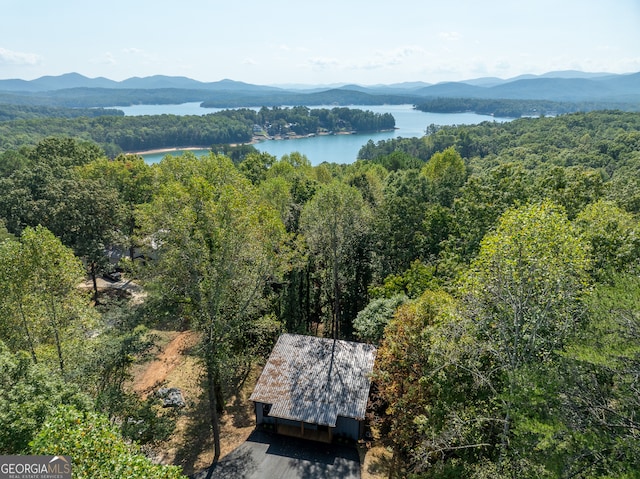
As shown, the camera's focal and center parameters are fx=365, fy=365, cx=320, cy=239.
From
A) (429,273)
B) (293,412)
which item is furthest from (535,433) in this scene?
(429,273)

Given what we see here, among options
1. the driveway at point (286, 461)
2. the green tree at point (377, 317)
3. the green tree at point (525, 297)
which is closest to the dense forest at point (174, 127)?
the driveway at point (286, 461)

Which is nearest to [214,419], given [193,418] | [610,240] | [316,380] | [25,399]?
[193,418]

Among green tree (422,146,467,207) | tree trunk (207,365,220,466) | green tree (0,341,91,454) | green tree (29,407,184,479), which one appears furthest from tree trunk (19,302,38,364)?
green tree (422,146,467,207)

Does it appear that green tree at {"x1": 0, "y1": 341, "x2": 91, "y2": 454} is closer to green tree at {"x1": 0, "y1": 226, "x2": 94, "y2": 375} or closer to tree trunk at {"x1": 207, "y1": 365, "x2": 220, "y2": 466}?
green tree at {"x1": 0, "y1": 226, "x2": 94, "y2": 375}

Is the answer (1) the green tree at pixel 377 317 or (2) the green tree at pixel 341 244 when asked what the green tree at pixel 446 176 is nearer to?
(2) the green tree at pixel 341 244

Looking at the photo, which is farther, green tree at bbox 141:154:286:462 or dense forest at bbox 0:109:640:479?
green tree at bbox 141:154:286:462

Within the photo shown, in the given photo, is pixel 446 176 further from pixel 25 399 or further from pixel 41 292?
pixel 25 399

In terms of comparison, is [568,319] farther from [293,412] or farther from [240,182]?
[240,182]
